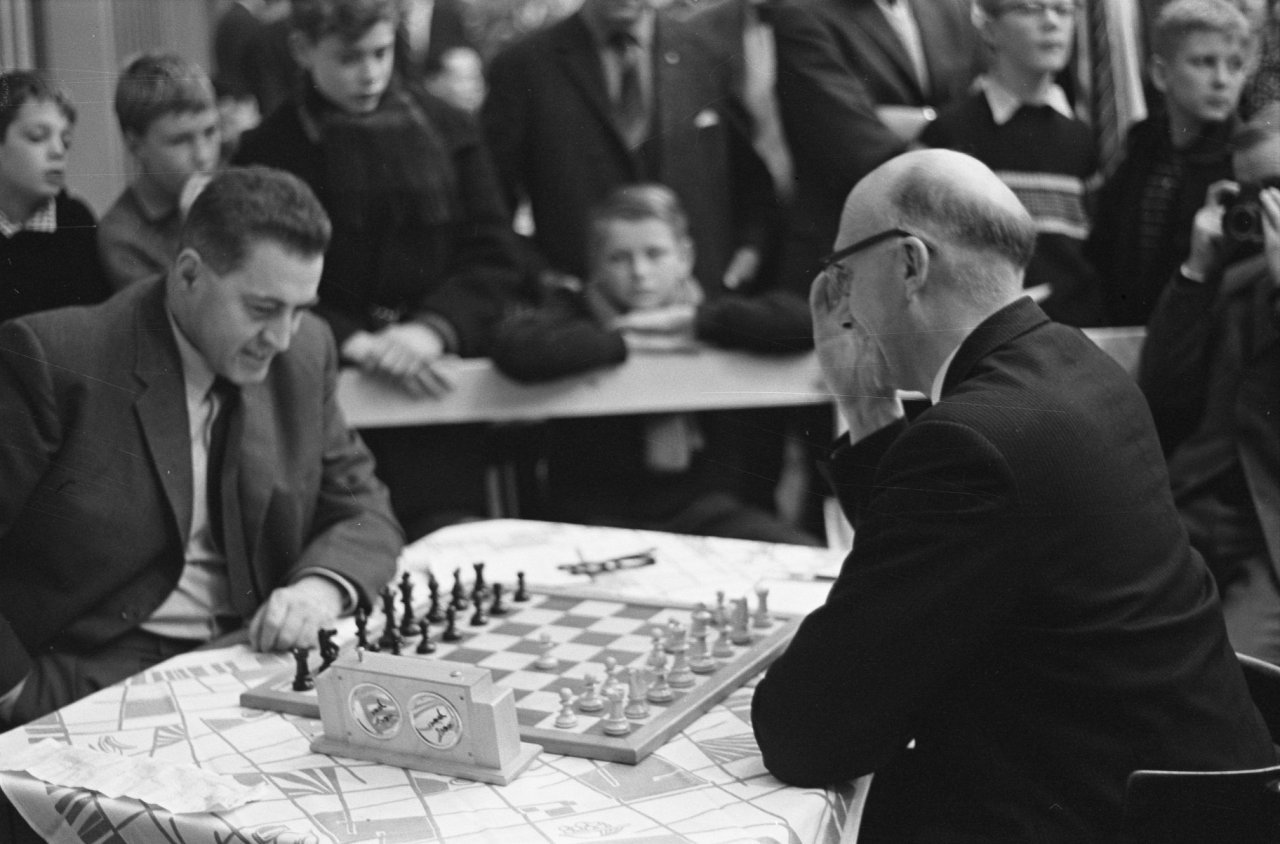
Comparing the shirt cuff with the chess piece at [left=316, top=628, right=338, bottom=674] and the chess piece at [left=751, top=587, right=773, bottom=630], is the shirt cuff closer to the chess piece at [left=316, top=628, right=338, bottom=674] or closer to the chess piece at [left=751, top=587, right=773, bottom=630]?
the chess piece at [left=316, top=628, right=338, bottom=674]

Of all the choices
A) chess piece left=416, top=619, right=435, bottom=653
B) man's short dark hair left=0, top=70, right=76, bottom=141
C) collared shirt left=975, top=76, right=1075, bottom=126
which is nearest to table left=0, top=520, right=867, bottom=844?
chess piece left=416, top=619, right=435, bottom=653

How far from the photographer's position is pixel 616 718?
A: 65.8 inches

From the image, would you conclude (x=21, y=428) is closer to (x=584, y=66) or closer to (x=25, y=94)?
(x=25, y=94)

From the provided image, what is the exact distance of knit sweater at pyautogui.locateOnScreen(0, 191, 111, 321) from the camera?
6.64 feet

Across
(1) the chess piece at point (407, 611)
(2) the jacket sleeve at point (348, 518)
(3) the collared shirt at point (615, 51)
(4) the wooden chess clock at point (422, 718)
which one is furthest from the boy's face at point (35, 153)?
(3) the collared shirt at point (615, 51)

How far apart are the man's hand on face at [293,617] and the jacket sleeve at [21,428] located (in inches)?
15.0

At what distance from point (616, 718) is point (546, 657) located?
314 mm

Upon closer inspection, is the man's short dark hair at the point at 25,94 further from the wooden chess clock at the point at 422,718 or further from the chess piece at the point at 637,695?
the chess piece at the point at 637,695

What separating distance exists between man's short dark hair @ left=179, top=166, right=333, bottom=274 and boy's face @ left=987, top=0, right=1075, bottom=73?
1.31 metres

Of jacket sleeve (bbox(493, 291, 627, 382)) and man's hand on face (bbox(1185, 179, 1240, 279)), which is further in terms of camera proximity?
jacket sleeve (bbox(493, 291, 627, 382))

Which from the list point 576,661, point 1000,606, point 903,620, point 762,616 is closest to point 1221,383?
point 762,616

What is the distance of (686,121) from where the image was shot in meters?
3.62

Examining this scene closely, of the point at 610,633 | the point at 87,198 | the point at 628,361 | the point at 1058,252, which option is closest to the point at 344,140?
the point at 87,198

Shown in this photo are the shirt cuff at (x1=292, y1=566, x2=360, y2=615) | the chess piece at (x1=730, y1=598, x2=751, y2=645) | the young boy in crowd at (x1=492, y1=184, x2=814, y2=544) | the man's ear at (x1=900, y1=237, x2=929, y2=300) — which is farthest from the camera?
the young boy in crowd at (x1=492, y1=184, x2=814, y2=544)
